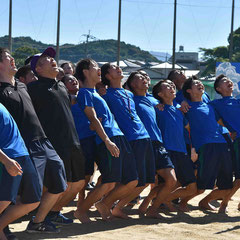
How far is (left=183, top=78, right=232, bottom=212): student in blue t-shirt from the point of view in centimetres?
713

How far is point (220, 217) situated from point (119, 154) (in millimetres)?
1731

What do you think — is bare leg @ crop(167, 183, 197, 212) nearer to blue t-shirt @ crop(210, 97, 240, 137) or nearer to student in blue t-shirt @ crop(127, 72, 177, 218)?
student in blue t-shirt @ crop(127, 72, 177, 218)

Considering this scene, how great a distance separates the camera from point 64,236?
18.7 ft

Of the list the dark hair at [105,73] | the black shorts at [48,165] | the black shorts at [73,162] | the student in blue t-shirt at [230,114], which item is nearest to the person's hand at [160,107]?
the dark hair at [105,73]

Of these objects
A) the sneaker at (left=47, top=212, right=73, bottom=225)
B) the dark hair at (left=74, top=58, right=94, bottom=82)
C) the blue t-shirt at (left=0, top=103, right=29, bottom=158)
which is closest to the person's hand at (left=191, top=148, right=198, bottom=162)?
the dark hair at (left=74, top=58, right=94, bottom=82)

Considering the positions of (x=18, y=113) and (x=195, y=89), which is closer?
(x=18, y=113)

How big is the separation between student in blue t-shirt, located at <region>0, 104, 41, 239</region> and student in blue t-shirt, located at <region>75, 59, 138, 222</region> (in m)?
1.24

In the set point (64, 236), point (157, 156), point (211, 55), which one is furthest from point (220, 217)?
point (211, 55)

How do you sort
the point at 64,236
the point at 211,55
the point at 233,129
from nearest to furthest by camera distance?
the point at 64,236, the point at 233,129, the point at 211,55

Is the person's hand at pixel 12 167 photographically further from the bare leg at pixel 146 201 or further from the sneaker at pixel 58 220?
the bare leg at pixel 146 201

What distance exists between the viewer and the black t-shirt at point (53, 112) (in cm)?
573

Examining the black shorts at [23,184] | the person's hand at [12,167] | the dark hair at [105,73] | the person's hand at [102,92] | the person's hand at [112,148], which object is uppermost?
the dark hair at [105,73]

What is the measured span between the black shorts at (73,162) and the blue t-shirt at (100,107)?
51 cm

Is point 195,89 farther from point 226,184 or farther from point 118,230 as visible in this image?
point 118,230
